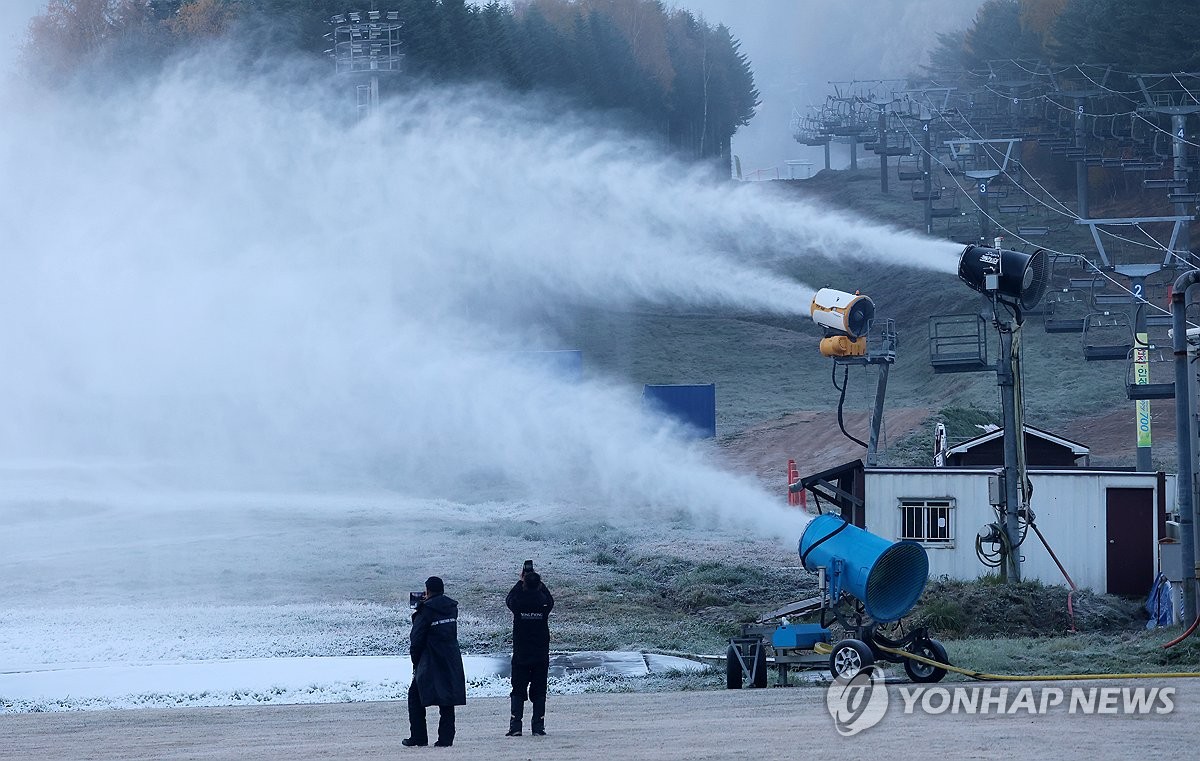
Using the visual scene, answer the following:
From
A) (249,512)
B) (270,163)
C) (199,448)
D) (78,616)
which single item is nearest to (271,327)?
(199,448)

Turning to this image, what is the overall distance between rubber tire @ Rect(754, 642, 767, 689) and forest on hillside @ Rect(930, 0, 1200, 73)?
193 feet

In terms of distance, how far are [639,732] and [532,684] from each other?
44.0 inches

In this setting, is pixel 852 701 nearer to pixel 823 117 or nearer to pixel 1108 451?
pixel 1108 451

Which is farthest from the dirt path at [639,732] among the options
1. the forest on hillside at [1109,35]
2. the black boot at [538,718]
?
the forest on hillside at [1109,35]

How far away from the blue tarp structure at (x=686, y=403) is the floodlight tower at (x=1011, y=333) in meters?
33.8

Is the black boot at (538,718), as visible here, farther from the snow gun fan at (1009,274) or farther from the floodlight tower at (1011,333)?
the snow gun fan at (1009,274)

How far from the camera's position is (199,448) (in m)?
51.2

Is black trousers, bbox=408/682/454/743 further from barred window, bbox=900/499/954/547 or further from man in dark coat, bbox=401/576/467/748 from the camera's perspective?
barred window, bbox=900/499/954/547

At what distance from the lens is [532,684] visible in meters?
12.5

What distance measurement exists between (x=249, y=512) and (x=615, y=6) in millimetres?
94807

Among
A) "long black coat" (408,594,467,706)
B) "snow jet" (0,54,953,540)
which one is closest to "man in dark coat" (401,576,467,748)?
"long black coat" (408,594,467,706)

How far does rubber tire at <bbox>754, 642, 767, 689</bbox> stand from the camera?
53.6ft

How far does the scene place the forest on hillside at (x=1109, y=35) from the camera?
68.4 metres

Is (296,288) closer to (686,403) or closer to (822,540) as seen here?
(686,403)
